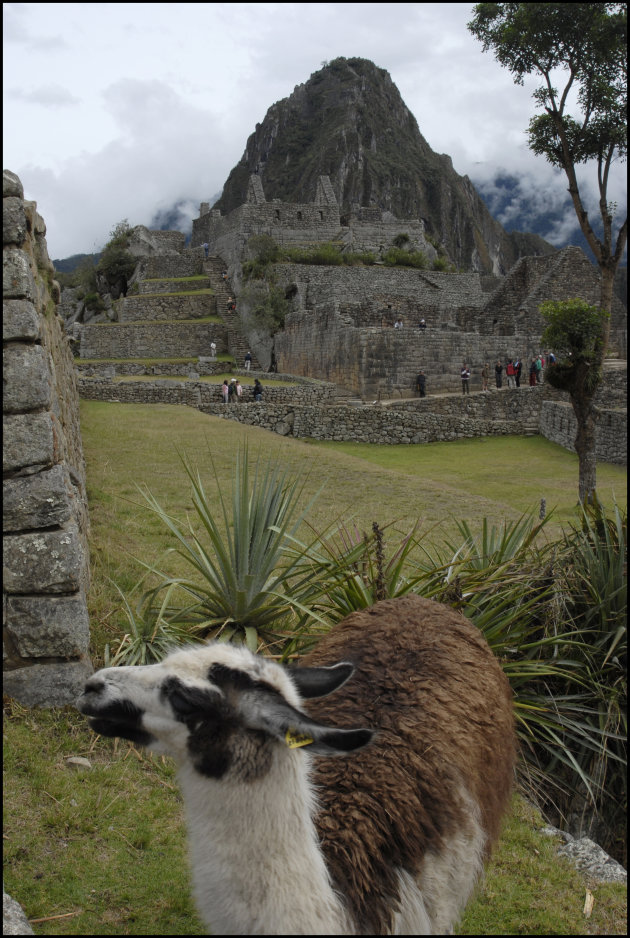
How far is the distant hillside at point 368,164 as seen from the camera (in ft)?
291

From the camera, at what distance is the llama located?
196cm

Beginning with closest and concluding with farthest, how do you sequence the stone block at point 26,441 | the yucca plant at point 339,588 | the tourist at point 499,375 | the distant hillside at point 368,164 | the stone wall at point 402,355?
the stone block at point 26,441 < the yucca plant at point 339,588 < the stone wall at point 402,355 < the tourist at point 499,375 < the distant hillside at point 368,164

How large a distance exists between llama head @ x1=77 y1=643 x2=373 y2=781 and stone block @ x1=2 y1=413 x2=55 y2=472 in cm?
238

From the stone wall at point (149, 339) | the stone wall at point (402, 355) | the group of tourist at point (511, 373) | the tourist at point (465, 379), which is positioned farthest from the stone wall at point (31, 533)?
the stone wall at point (149, 339)

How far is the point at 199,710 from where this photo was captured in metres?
1.96

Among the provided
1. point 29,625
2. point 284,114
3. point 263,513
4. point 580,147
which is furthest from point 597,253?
point 284,114

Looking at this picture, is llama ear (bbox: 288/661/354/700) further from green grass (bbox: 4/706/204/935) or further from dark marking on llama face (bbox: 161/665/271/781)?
green grass (bbox: 4/706/204/935)

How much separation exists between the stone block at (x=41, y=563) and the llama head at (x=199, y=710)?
2.22m

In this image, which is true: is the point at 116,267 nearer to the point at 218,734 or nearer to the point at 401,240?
the point at 401,240

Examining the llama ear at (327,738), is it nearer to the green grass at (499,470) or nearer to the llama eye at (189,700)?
the llama eye at (189,700)

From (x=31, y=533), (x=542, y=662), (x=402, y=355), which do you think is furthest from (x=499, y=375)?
(x=31, y=533)

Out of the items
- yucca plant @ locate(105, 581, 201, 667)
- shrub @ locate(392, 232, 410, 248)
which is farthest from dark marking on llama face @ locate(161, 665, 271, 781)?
shrub @ locate(392, 232, 410, 248)

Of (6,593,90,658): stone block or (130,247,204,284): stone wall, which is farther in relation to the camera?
(130,247,204,284): stone wall

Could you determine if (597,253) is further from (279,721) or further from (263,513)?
(279,721)
